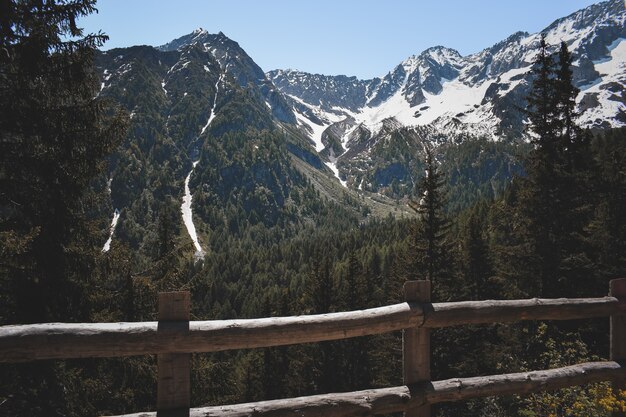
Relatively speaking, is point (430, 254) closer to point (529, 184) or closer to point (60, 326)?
point (529, 184)

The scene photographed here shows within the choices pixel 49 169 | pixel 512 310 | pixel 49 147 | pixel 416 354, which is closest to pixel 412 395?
pixel 416 354

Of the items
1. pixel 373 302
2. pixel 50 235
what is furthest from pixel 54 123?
pixel 373 302

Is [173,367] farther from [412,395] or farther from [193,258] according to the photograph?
[193,258]

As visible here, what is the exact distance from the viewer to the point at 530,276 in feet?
70.1

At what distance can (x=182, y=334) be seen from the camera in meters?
4.35

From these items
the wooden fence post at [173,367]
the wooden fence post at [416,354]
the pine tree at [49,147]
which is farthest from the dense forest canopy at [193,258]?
the wooden fence post at [173,367]

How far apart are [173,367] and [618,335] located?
7046 millimetres

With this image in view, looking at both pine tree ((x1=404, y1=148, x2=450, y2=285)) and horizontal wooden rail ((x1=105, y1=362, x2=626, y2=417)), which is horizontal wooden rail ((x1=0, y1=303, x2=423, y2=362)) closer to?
horizontal wooden rail ((x1=105, y1=362, x2=626, y2=417))

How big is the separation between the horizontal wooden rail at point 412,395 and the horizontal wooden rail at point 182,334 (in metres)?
0.64

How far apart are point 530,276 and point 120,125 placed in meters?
20.2

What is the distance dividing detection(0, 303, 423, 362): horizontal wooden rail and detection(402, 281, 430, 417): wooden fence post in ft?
0.66

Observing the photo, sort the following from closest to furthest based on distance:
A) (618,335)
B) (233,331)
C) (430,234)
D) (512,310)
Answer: (233,331) < (512,310) < (618,335) < (430,234)

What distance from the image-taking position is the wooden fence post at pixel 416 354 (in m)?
5.46

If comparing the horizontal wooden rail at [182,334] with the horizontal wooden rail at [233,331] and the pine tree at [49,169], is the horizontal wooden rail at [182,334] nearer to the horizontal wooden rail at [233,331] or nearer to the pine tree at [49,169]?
the horizontal wooden rail at [233,331]
